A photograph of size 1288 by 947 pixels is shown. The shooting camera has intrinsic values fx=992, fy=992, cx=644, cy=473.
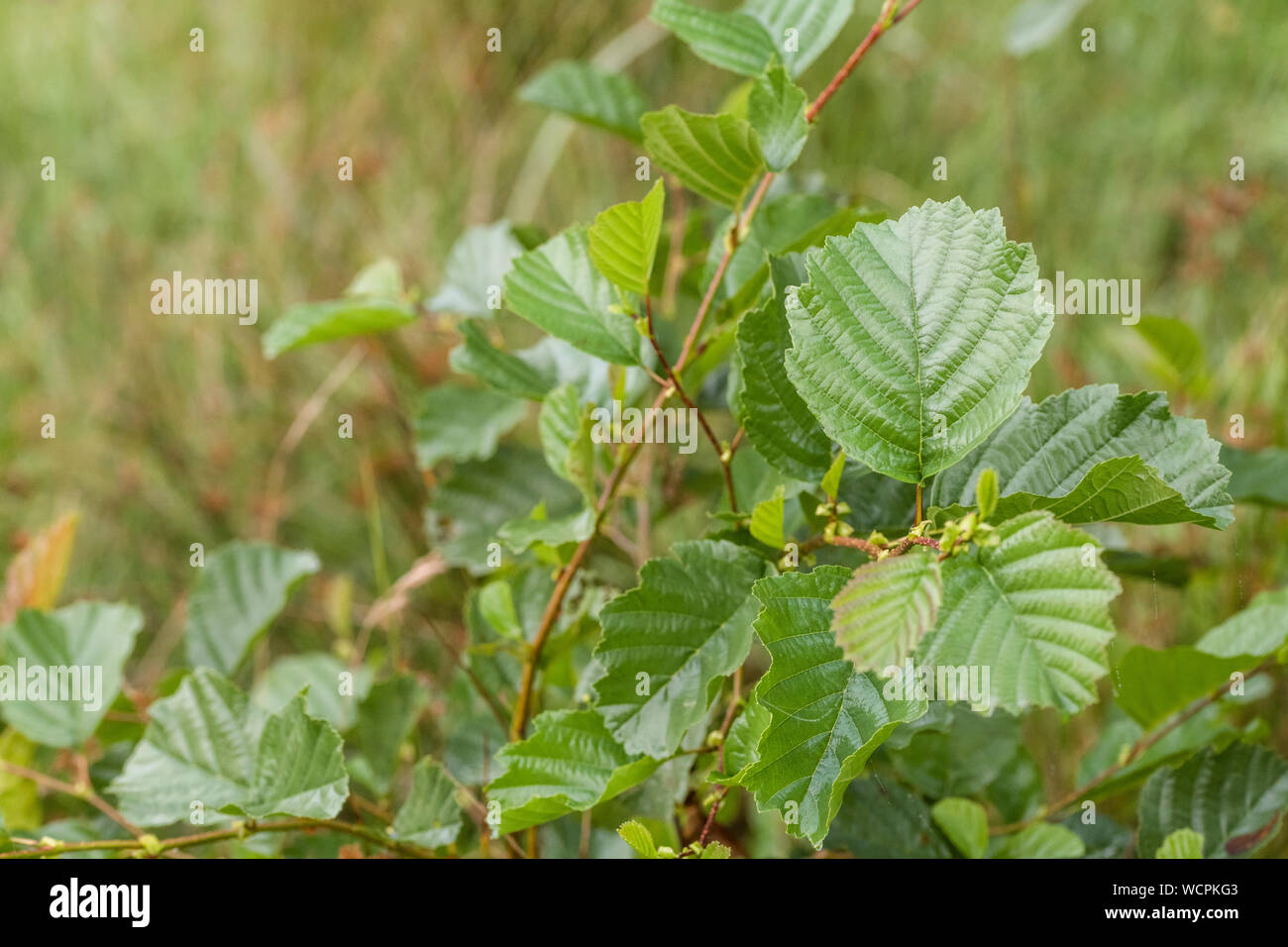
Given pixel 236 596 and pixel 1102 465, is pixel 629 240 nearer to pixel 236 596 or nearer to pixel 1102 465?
pixel 1102 465

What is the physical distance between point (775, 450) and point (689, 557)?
70mm

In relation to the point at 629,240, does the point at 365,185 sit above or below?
above

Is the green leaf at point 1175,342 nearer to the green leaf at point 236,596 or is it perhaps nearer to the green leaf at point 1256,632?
the green leaf at point 1256,632

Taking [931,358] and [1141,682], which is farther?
[1141,682]

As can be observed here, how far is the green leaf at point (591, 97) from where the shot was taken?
77 cm

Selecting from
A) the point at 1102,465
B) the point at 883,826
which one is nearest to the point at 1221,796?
the point at 883,826

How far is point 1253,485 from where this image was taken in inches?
27.0

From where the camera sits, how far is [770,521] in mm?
473

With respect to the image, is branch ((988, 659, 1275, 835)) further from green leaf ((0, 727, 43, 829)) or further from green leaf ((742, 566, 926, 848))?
green leaf ((0, 727, 43, 829))

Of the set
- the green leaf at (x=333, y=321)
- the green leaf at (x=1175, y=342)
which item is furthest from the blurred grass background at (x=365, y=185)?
the green leaf at (x=333, y=321)

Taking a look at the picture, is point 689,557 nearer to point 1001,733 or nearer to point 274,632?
point 1001,733

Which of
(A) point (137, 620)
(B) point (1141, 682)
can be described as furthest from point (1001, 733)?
(A) point (137, 620)

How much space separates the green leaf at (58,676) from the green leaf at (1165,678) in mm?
670

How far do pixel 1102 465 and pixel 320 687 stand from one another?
0.66m
